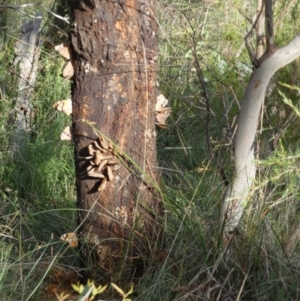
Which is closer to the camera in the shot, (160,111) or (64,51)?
(64,51)

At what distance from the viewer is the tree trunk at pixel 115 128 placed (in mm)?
2955

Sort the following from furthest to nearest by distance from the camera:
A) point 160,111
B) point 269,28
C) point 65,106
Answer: point 160,111, point 65,106, point 269,28

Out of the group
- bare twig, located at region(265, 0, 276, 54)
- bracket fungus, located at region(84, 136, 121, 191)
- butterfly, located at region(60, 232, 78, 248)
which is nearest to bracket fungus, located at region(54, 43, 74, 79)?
bracket fungus, located at region(84, 136, 121, 191)

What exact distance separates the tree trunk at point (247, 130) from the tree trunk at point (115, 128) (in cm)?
32

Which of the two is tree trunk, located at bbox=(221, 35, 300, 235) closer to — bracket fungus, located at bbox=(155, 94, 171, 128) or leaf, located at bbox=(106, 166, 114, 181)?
bracket fungus, located at bbox=(155, 94, 171, 128)

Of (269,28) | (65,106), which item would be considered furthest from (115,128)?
(269,28)

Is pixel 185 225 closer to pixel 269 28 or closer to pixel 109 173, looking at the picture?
pixel 109 173

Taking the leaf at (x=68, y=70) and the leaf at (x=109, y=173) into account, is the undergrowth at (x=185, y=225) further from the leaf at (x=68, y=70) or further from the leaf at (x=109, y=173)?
the leaf at (x=68, y=70)

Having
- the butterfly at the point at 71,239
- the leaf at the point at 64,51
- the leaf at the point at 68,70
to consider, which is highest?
the leaf at the point at 64,51

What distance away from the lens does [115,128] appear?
3.00 m

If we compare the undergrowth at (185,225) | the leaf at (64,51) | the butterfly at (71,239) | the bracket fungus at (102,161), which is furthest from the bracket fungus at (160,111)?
the butterfly at (71,239)

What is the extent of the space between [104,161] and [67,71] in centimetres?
41

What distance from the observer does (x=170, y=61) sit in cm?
588

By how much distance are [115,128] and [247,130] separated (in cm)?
57
